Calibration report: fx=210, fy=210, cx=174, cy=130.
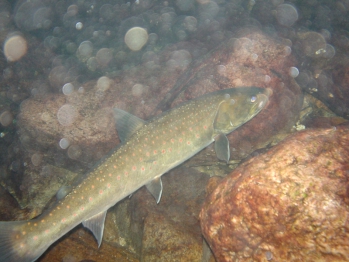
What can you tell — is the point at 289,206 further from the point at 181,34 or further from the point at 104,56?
the point at 104,56

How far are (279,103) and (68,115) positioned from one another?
589 cm

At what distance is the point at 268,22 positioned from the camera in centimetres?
955

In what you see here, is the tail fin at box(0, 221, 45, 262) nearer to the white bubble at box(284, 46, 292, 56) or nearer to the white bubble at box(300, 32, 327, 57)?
the white bubble at box(284, 46, 292, 56)

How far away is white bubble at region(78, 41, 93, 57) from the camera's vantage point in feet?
41.1

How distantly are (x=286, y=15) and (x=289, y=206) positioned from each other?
396 inches

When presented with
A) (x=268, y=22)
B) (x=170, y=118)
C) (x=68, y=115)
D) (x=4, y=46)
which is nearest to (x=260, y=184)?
(x=170, y=118)

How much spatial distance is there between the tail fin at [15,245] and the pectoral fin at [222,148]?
393cm

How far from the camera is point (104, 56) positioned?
11969 mm

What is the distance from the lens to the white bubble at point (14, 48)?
37.2ft

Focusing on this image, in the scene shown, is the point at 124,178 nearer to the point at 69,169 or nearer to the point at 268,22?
the point at 69,169

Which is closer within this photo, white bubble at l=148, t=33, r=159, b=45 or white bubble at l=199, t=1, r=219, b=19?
white bubble at l=199, t=1, r=219, b=19

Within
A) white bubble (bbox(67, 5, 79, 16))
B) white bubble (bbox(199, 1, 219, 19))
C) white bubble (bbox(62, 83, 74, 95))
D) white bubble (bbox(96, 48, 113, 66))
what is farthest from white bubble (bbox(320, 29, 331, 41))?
white bubble (bbox(67, 5, 79, 16))

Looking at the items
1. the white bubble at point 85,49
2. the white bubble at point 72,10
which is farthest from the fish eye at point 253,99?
the white bubble at point 72,10

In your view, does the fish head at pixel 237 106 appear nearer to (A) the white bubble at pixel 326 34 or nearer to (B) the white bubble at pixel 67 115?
(B) the white bubble at pixel 67 115
